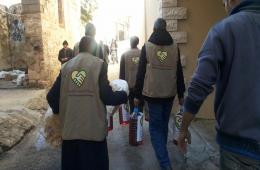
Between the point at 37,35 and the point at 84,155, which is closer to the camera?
the point at 84,155

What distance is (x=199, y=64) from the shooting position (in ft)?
8.36

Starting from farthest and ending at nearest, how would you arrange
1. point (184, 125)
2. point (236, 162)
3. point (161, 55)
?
1. point (161, 55)
2. point (184, 125)
3. point (236, 162)

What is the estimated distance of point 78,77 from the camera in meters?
3.81

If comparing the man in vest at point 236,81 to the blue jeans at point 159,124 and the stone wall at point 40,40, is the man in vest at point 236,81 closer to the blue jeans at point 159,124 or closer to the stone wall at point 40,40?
the blue jeans at point 159,124

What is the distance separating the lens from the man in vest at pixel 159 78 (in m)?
5.18

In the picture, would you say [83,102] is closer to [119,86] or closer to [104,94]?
[104,94]

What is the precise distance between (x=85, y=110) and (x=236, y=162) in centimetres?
174

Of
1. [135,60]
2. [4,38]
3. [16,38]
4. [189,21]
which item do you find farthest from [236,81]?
[4,38]

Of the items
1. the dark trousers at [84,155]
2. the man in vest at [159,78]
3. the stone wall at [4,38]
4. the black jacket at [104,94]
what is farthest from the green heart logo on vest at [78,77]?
the stone wall at [4,38]

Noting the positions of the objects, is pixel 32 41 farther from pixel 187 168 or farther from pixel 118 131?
pixel 187 168

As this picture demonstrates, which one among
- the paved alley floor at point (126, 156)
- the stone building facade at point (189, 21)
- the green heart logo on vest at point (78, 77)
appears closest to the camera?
the green heart logo on vest at point (78, 77)

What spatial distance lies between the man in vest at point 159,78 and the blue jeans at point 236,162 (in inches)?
102

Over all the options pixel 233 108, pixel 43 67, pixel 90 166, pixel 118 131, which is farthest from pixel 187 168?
pixel 43 67

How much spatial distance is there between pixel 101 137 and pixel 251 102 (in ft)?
5.86
